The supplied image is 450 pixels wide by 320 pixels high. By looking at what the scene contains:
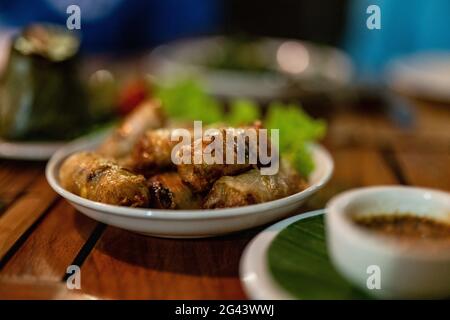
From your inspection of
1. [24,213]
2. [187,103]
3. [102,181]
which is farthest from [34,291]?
[187,103]

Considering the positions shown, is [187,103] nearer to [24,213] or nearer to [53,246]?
[24,213]

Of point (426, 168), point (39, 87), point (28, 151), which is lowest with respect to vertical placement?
point (426, 168)

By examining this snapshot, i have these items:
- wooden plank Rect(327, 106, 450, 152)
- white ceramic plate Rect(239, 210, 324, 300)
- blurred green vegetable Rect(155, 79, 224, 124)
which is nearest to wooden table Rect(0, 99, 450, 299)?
white ceramic plate Rect(239, 210, 324, 300)

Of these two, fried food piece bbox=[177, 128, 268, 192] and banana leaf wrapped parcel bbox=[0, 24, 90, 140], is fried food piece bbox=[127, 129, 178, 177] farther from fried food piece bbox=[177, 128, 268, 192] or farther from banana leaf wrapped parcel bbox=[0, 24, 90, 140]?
banana leaf wrapped parcel bbox=[0, 24, 90, 140]

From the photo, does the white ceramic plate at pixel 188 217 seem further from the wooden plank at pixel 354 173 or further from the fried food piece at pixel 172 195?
the wooden plank at pixel 354 173
